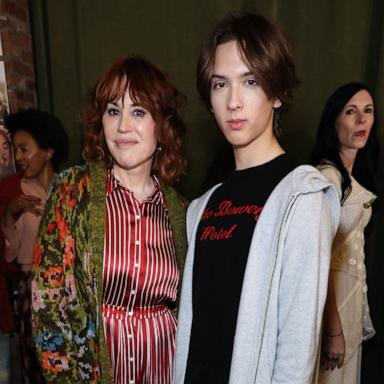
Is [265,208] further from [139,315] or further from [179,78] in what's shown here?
[179,78]

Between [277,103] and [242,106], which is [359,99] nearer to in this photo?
[277,103]

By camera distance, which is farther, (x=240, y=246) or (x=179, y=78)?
(x=179, y=78)

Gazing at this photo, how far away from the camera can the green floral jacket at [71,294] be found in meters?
1.14

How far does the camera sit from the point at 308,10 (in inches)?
83.3

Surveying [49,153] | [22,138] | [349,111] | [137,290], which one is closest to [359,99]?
[349,111]

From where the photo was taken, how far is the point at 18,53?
2107mm

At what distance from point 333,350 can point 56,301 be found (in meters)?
1.12

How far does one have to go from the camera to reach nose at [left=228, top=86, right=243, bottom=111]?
3.21 ft

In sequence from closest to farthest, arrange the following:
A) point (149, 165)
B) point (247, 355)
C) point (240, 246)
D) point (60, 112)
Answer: point (247, 355), point (240, 246), point (149, 165), point (60, 112)

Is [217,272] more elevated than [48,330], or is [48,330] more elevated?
[217,272]

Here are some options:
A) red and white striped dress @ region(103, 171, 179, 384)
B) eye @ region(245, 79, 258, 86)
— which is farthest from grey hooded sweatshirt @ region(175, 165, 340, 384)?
red and white striped dress @ region(103, 171, 179, 384)

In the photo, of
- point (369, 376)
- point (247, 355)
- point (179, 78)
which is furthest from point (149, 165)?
point (369, 376)

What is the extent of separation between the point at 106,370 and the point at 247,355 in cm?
45

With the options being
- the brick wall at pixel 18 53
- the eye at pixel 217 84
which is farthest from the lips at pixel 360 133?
the brick wall at pixel 18 53
